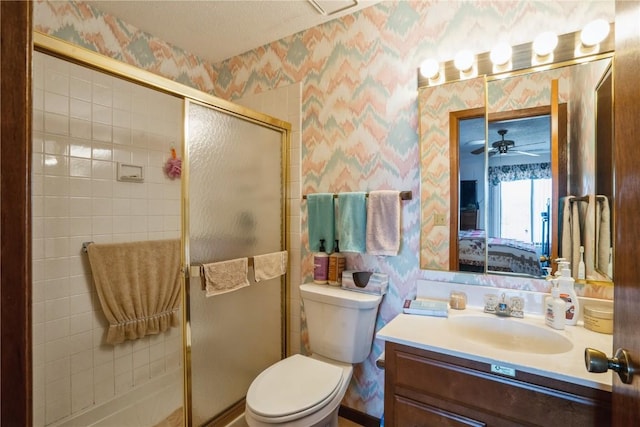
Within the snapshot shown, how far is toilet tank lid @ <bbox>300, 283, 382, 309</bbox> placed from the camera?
5.20 ft

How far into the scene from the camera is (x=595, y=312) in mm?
1162

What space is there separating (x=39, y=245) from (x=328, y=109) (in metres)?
1.79

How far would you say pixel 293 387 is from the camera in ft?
4.49

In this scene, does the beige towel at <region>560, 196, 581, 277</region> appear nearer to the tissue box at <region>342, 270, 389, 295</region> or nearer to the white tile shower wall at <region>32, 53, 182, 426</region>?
the tissue box at <region>342, 270, 389, 295</region>

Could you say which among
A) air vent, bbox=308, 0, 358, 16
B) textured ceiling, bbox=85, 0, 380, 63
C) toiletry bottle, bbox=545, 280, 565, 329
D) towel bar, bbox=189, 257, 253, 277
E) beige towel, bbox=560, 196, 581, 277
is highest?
textured ceiling, bbox=85, 0, 380, 63

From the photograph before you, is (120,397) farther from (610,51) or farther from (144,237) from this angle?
(610,51)

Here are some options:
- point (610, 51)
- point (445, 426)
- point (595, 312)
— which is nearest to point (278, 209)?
point (445, 426)

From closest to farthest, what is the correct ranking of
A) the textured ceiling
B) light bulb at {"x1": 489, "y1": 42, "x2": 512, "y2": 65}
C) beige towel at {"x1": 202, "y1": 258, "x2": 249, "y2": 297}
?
light bulb at {"x1": 489, "y1": 42, "x2": 512, "y2": 65}
beige towel at {"x1": 202, "y1": 258, "x2": 249, "y2": 297}
the textured ceiling

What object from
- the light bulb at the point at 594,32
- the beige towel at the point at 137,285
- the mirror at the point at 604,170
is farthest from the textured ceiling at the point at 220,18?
the beige towel at the point at 137,285

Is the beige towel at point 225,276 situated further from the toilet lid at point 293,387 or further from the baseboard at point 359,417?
the baseboard at point 359,417

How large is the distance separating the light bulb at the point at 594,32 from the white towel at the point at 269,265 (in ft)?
6.03

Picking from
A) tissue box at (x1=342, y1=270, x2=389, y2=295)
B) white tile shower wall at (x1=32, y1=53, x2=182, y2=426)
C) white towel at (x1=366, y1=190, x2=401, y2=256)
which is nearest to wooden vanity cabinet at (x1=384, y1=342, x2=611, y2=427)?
tissue box at (x1=342, y1=270, x2=389, y2=295)

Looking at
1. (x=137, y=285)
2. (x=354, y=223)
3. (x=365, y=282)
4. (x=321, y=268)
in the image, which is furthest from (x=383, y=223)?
(x=137, y=285)

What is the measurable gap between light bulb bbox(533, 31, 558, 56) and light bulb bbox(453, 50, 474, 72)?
26 centimetres
